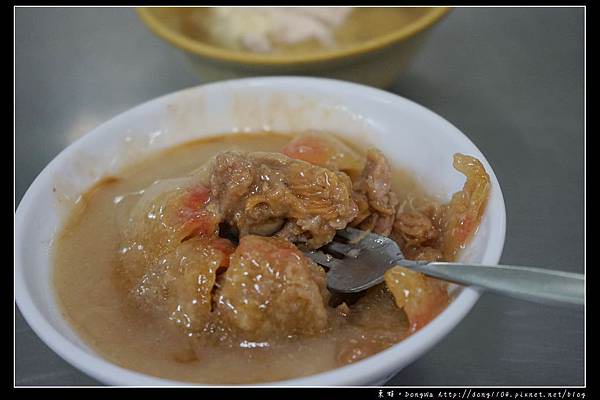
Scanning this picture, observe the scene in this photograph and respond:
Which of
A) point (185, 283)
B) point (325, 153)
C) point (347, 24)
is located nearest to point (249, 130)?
point (325, 153)

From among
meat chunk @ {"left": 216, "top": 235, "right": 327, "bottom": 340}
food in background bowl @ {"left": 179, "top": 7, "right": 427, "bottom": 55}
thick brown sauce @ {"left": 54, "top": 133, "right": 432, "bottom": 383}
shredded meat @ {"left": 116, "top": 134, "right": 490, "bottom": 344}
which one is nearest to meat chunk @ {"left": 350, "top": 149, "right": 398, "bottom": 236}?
Answer: shredded meat @ {"left": 116, "top": 134, "right": 490, "bottom": 344}

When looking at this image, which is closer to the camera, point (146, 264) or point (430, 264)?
point (430, 264)

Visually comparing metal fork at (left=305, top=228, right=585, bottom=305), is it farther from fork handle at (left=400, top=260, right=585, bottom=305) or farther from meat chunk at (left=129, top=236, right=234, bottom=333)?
meat chunk at (left=129, top=236, right=234, bottom=333)

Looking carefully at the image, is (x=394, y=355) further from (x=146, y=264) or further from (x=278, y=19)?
(x=278, y=19)

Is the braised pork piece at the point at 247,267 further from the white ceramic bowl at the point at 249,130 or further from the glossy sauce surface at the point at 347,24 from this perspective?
the glossy sauce surface at the point at 347,24

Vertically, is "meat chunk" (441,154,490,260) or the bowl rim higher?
the bowl rim

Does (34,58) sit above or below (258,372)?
above

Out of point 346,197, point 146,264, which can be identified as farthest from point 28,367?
point 346,197

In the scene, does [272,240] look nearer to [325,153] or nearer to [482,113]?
[325,153]
